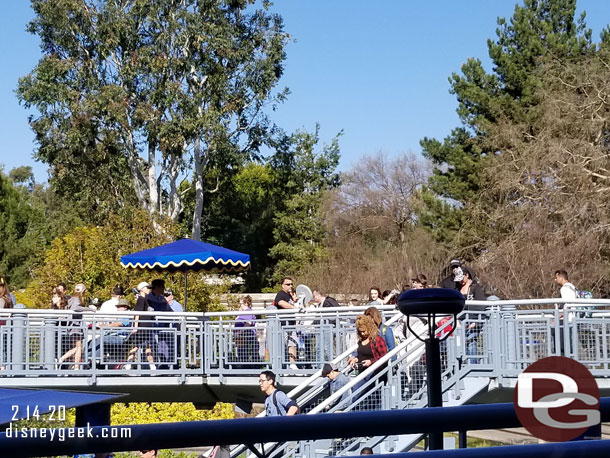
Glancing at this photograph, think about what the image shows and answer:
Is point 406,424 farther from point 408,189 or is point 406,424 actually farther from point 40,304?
point 408,189

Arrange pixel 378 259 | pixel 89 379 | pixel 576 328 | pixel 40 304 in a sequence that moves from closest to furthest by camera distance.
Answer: pixel 576 328, pixel 89 379, pixel 40 304, pixel 378 259

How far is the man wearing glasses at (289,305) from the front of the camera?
15.6m

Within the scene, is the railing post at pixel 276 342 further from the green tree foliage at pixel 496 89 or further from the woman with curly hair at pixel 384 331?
the green tree foliage at pixel 496 89

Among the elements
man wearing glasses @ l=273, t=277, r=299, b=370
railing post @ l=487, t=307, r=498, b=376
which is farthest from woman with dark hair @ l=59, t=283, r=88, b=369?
railing post @ l=487, t=307, r=498, b=376

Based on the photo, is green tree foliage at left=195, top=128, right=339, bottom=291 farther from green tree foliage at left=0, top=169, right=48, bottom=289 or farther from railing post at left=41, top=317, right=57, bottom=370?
railing post at left=41, top=317, right=57, bottom=370

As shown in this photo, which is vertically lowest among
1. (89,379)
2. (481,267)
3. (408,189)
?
(89,379)

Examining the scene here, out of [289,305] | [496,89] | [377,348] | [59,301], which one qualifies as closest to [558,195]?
[496,89]

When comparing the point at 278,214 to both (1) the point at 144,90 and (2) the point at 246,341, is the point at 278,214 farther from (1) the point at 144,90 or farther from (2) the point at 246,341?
(2) the point at 246,341

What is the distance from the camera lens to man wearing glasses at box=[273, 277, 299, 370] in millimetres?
15594

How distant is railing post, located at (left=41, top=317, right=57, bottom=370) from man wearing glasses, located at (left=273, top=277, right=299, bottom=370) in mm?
3795

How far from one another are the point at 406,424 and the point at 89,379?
1360 centimetres

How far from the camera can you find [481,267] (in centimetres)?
3594

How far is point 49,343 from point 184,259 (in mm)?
3121

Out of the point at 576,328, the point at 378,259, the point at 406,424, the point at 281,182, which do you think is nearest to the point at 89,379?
the point at 576,328
